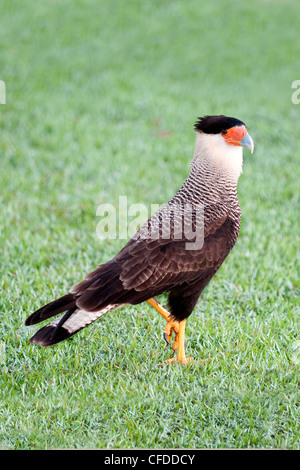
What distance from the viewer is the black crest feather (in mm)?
3107

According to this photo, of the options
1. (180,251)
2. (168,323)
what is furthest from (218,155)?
(168,323)

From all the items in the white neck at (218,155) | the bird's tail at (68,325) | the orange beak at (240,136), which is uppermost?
the orange beak at (240,136)

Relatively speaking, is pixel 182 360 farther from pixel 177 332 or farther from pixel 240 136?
pixel 240 136

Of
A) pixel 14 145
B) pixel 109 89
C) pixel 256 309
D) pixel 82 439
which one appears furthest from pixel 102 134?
pixel 82 439

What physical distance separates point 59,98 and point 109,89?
1002 mm

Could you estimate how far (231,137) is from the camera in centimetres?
312

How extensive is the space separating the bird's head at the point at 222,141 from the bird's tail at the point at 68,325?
94 cm

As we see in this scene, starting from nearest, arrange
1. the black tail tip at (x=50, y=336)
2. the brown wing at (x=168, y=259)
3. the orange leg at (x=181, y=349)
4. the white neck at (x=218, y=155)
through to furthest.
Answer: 1. the black tail tip at (x=50, y=336)
2. the brown wing at (x=168, y=259)
3. the white neck at (x=218, y=155)
4. the orange leg at (x=181, y=349)

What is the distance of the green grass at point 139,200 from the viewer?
10.2ft

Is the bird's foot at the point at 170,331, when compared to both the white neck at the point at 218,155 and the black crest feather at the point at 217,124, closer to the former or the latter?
the white neck at the point at 218,155

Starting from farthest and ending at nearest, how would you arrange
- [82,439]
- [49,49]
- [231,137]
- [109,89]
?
[49,49]
[109,89]
[231,137]
[82,439]

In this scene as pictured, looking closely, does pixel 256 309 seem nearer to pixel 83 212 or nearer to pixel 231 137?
pixel 231 137

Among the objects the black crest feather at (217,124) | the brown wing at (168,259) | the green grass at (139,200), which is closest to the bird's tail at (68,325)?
the brown wing at (168,259)
